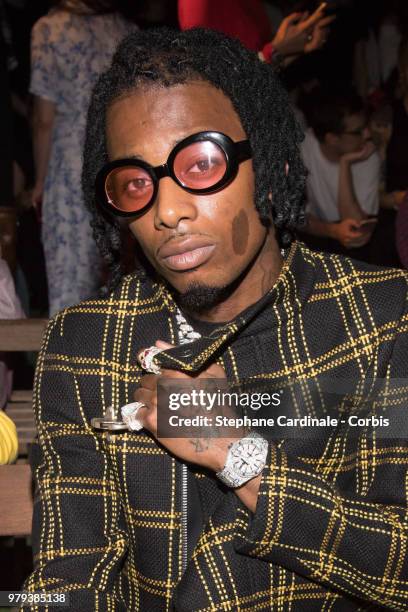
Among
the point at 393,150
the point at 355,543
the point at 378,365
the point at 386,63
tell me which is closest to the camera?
the point at 355,543

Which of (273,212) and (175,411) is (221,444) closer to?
(175,411)

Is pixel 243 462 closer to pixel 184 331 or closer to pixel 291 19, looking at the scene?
pixel 184 331

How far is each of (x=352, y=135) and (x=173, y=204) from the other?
14.1 feet

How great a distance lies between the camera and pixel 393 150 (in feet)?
19.3

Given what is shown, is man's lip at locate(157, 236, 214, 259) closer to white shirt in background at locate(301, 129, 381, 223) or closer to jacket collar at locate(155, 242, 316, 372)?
jacket collar at locate(155, 242, 316, 372)

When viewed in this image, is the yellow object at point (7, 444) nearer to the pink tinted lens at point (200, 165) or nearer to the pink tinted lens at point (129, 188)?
the pink tinted lens at point (129, 188)

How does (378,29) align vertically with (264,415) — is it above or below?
above

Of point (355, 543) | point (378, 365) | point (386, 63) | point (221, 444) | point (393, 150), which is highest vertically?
point (386, 63)

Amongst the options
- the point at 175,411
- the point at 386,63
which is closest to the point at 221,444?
the point at 175,411

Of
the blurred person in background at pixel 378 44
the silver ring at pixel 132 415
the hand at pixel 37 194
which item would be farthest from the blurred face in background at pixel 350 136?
→ the silver ring at pixel 132 415

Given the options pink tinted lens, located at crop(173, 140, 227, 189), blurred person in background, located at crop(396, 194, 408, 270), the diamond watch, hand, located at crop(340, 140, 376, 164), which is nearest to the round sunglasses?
pink tinted lens, located at crop(173, 140, 227, 189)

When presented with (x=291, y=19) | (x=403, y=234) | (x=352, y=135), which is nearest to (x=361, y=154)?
(x=352, y=135)

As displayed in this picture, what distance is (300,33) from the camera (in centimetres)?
417

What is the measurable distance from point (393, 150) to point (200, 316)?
4.09m
